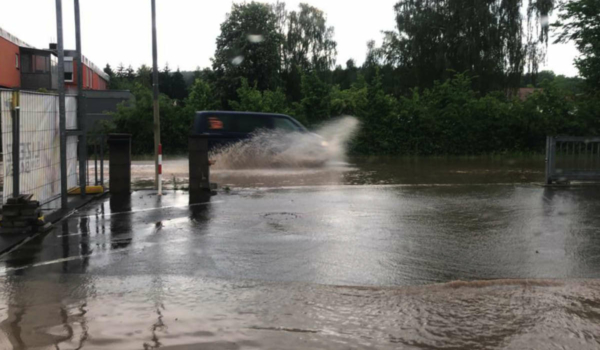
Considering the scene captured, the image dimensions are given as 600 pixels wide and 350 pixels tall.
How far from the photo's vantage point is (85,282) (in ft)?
20.0

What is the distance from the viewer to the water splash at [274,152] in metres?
20.8

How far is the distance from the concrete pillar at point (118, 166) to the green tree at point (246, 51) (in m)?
36.3

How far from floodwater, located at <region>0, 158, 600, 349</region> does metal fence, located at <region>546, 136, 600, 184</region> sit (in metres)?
3.48

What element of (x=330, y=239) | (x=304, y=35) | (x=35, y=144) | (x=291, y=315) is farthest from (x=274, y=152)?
(x=304, y=35)

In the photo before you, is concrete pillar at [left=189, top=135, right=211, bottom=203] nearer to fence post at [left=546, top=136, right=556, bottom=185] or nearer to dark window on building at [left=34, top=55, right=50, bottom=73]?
fence post at [left=546, top=136, right=556, bottom=185]

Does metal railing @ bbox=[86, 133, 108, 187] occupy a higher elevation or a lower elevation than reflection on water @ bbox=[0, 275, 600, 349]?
higher

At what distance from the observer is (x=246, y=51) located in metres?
50.6

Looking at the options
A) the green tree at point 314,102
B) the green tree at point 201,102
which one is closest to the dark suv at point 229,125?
the green tree at point 314,102

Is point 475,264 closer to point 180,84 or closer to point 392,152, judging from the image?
point 392,152

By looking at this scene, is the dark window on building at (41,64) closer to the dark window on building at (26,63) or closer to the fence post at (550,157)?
the dark window on building at (26,63)

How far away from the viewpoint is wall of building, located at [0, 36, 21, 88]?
3866cm

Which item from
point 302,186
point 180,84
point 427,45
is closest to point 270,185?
point 302,186

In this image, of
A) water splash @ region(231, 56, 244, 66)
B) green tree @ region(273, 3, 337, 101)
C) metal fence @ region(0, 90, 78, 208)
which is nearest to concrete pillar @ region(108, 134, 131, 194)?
metal fence @ region(0, 90, 78, 208)

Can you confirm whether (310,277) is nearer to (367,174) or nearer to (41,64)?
(367,174)
